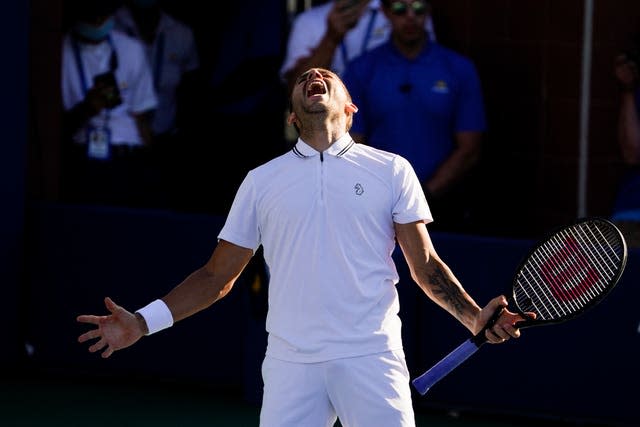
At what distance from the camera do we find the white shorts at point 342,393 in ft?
16.4

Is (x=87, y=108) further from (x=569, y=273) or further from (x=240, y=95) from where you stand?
(x=569, y=273)

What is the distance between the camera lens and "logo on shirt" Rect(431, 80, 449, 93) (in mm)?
8609

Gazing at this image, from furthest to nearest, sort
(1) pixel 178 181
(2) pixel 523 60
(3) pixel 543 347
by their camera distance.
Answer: (1) pixel 178 181
(2) pixel 523 60
(3) pixel 543 347

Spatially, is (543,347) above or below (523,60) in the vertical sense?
below

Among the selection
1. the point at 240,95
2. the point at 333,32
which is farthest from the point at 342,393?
the point at 240,95

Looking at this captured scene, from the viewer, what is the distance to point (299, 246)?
5.07 meters

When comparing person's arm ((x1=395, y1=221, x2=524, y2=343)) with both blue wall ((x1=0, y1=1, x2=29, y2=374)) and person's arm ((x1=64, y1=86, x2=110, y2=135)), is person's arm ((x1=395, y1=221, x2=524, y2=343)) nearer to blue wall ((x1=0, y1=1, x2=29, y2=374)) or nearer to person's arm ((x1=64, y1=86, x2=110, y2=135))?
blue wall ((x1=0, y1=1, x2=29, y2=374))

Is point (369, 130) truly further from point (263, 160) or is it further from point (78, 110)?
point (78, 110)

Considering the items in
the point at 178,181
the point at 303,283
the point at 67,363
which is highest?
the point at 303,283

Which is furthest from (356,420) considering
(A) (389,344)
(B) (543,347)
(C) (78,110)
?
(C) (78,110)

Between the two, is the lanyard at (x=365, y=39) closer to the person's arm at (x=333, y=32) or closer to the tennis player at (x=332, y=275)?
the person's arm at (x=333, y=32)

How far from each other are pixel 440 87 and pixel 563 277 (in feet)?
11.5

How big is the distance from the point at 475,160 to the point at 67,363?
2850 mm

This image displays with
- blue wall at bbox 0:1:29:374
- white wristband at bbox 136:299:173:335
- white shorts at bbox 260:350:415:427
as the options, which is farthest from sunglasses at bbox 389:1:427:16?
white shorts at bbox 260:350:415:427
